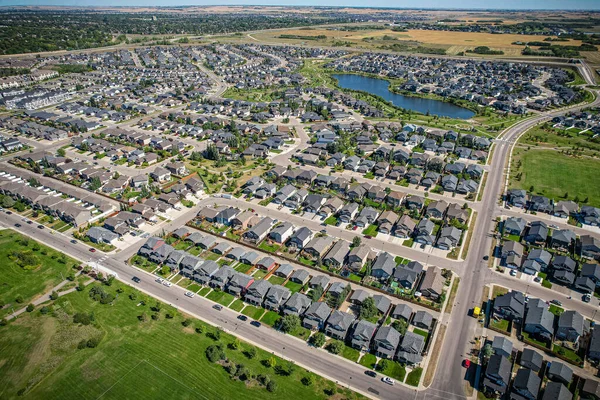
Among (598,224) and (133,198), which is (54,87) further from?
(598,224)

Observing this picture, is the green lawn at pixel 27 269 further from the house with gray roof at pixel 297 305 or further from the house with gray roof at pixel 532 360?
the house with gray roof at pixel 532 360

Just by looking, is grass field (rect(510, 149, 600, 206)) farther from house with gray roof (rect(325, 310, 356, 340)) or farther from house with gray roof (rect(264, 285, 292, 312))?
house with gray roof (rect(264, 285, 292, 312))

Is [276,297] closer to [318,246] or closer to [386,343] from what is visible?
[318,246]

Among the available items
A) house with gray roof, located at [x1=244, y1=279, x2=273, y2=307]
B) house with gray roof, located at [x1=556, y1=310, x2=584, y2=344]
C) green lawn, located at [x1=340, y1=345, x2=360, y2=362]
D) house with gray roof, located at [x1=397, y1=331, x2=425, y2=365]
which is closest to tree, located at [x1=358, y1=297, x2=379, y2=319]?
green lawn, located at [x1=340, y1=345, x2=360, y2=362]

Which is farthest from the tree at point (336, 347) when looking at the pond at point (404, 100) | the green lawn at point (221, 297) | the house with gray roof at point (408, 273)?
the pond at point (404, 100)

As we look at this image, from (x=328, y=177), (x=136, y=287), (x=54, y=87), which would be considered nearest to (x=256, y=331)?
(x=136, y=287)
